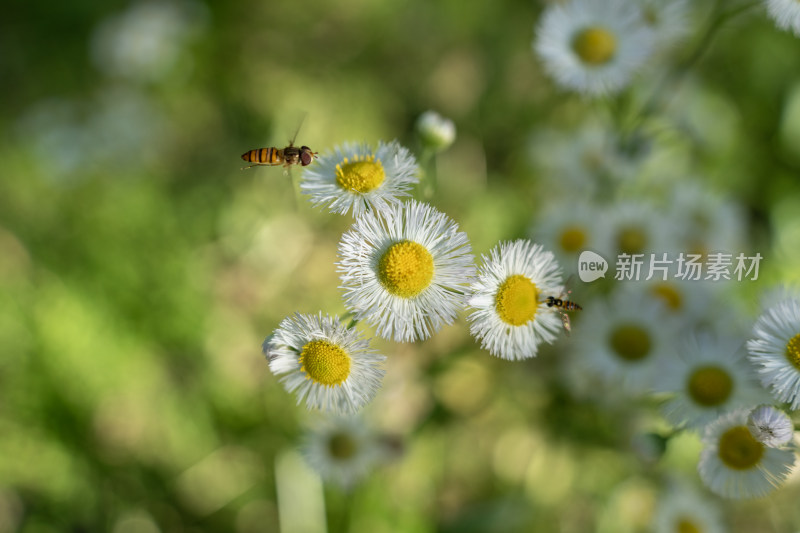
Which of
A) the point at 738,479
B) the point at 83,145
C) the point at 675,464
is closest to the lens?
the point at 738,479

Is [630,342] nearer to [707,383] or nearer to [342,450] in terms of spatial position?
[707,383]

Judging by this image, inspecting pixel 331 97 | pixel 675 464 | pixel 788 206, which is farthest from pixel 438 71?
pixel 675 464

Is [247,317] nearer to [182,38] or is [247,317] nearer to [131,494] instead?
[131,494]

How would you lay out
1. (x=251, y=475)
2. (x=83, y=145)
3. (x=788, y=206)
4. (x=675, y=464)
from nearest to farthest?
(x=675, y=464) < (x=251, y=475) < (x=788, y=206) < (x=83, y=145)

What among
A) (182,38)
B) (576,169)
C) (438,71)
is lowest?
(576,169)

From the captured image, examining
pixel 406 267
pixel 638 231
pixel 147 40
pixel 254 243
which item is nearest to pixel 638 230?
pixel 638 231

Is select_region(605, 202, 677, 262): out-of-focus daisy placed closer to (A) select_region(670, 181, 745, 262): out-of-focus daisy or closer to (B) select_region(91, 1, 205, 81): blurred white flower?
(A) select_region(670, 181, 745, 262): out-of-focus daisy

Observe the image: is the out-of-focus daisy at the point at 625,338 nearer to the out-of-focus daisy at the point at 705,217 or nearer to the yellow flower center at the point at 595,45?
the out-of-focus daisy at the point at 705,217
